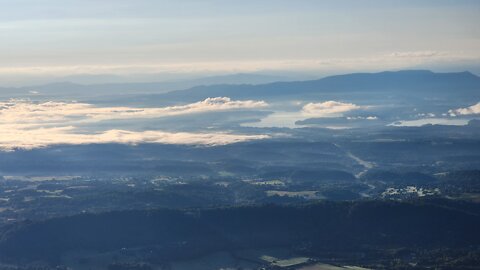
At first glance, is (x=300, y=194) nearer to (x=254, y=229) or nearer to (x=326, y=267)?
(x=254, y=229)

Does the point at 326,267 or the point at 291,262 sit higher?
the point at 291,262

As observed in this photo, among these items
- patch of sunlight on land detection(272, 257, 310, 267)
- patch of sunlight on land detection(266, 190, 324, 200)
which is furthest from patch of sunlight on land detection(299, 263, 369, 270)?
patch of sunlight on land detection(266, 190, 324, 200)

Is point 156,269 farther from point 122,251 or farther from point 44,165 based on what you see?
point 44,165

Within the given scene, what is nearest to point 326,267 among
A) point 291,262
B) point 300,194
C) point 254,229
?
point 291,262

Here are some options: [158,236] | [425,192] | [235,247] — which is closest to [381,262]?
[235,247]

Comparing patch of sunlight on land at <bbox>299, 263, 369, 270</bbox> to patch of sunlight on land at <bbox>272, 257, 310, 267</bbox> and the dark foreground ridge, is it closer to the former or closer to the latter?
patch of sunlight on land at <bbox>272, 257, 310, 267</bbox>

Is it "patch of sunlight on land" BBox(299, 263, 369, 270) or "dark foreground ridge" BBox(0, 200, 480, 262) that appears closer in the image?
"patch of sunlight on land" BBox(299, 263, 369, 270)

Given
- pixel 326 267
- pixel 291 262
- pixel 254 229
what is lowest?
pixel 326 267

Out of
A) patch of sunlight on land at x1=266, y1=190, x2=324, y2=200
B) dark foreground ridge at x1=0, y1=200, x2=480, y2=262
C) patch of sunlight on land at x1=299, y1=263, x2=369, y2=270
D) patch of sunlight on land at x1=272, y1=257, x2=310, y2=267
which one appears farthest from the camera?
patch of sunlight on land at x1=266, y1=190, x2=324, y2=200

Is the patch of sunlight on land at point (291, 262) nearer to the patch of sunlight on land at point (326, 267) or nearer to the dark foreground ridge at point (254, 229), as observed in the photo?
the patch of sunlight on land at point (326, 267)
